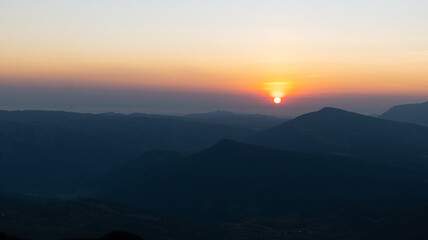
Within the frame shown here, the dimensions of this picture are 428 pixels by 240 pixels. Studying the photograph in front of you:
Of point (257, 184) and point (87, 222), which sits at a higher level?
point (257, 184)

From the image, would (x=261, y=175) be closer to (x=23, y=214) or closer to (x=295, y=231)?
(x=295, y=231)

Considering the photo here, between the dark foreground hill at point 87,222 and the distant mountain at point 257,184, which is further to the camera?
the distant mountain at point 257,184

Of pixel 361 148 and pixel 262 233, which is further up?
pixel 361 148

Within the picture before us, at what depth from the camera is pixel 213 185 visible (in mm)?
138250

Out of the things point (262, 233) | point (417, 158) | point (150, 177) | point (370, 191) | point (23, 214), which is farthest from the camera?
point (417, 158)

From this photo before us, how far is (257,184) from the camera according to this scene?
136000mm

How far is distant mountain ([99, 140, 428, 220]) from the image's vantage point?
123312 millimetres

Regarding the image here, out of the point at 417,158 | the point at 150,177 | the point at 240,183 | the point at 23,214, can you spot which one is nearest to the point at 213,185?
the point at 240,183

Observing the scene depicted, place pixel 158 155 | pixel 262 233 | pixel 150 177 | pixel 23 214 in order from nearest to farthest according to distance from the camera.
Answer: pixel 23 214 < pixel 262 233 < pixel 150 177 < pixel 158 155

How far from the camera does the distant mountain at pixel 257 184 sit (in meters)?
123

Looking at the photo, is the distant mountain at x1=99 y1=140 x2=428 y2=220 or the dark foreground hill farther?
the distant mountain at x1=99 y1=140 x2=428 y2=220

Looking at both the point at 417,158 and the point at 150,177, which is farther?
the point at 417,158

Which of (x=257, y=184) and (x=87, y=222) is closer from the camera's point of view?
(x=87, y=222)

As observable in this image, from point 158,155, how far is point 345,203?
90350 mm
